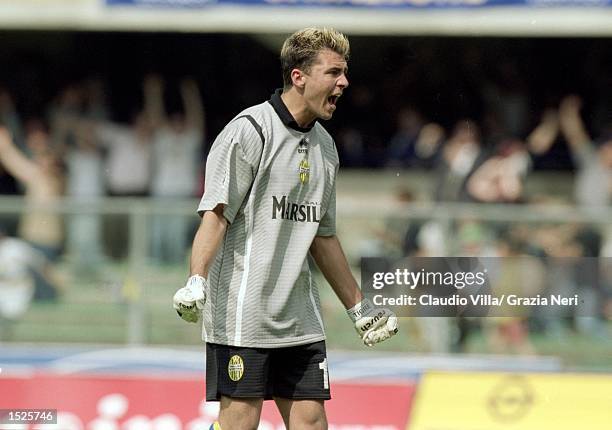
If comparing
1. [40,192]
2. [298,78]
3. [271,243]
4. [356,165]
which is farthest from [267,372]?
[356,165]

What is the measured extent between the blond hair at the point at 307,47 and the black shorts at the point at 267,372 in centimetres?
94

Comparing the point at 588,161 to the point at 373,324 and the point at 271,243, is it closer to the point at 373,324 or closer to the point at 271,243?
the point at 373,324

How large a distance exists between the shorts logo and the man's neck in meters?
0.84

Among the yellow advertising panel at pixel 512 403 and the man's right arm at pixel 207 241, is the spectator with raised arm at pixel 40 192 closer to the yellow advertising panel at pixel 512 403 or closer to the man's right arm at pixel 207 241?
the yellow advertising panel at pixel 512 403

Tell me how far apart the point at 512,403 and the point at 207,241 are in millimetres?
2852

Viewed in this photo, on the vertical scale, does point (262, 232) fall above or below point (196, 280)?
above

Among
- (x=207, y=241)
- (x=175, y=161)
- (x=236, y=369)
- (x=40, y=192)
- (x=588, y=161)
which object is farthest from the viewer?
(x=175, y=161)

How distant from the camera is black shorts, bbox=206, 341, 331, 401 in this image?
14.3 ft

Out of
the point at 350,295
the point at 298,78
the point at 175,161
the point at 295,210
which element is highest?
the point at 175,161

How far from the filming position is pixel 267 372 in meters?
4.41

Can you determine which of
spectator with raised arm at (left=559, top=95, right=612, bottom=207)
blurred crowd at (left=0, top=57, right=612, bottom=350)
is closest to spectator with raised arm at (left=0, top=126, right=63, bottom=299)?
blurred crowd at (left=0, top=57, right=612, bottom=350)

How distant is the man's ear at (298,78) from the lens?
4.37 meters

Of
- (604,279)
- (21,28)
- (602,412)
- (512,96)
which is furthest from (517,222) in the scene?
(21,28)

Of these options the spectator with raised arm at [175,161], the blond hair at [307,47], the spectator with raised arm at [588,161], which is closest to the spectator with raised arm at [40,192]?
the spectator with raised arm at [175,161]
